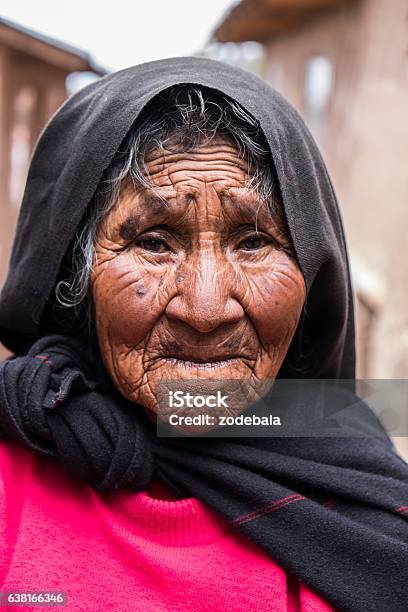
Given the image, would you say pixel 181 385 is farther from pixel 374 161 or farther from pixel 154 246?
pixel 374 161

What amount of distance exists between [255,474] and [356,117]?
569 centimetres

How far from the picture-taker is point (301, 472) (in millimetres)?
1618

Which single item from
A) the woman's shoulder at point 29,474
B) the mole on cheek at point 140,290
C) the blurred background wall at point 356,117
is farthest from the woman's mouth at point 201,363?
the blurred background wall at point 356,117

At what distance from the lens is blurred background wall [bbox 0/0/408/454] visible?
16.8 ft

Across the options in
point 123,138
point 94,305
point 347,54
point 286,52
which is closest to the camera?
point 123,138

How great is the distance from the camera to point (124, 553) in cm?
154

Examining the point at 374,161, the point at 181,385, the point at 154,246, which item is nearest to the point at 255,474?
the point at 181,385

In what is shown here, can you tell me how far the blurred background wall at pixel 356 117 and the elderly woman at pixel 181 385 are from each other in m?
3.14

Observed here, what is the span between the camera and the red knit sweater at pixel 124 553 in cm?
147

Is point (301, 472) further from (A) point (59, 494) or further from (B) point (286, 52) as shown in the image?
(B) point (286, 52)

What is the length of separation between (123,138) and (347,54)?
599 centimetres

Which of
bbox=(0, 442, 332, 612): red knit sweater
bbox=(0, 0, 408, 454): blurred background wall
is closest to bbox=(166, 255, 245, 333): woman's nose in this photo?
bbox=(0, 442, 332, 612): red knit sweater

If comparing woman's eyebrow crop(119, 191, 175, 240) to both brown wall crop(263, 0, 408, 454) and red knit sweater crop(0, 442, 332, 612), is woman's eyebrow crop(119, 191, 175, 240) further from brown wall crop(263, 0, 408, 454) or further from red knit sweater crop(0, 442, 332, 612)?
brown wall crop(263, 0, 408, 454)

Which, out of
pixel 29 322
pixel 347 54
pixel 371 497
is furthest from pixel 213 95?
pixel 347 54
